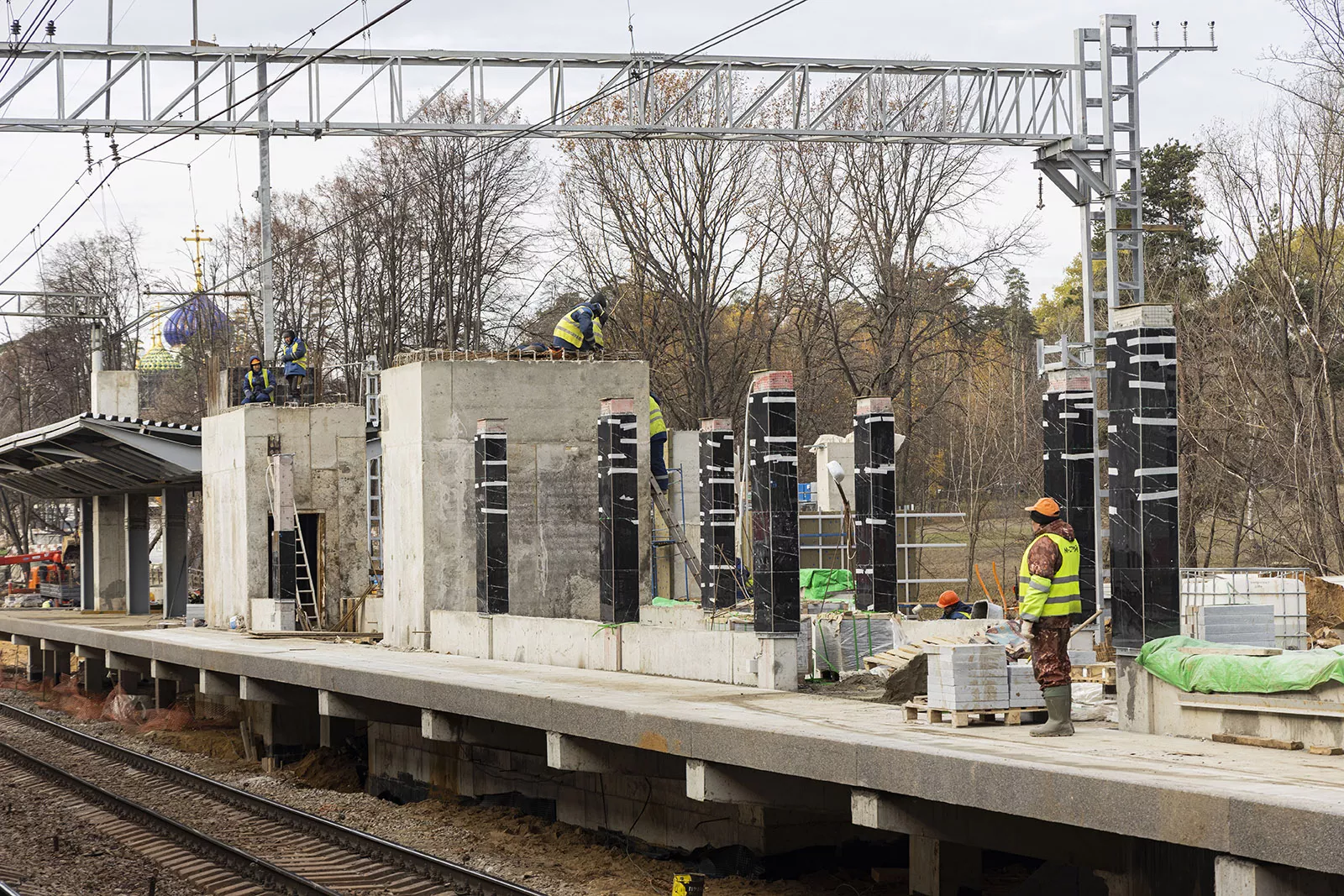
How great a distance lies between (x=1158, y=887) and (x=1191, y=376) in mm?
23567

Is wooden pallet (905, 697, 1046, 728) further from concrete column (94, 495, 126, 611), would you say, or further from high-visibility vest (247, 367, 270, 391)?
concrete column (94, 495, 126, 611)

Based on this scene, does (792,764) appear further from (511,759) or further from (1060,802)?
(511,759)

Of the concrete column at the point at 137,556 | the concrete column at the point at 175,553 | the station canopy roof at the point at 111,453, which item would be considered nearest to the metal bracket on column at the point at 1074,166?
the station canopy roof at the point at 111,453

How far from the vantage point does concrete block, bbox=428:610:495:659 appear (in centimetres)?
2173

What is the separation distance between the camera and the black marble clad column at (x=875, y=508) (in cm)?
2019

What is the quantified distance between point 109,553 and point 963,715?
39.0 m

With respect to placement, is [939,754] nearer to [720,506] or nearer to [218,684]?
[720,506]

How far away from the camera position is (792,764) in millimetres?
11695

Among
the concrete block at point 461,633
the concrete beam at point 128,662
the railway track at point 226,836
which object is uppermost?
the concrete block at point 461,633

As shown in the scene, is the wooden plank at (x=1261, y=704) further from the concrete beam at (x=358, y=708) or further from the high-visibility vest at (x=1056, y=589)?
the concrete beam at (x=358, y=708)

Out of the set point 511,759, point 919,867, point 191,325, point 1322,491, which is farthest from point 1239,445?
point 191,325

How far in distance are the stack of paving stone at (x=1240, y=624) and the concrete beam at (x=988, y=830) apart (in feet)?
7.86

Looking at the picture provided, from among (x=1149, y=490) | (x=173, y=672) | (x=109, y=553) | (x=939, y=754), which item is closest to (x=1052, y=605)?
(x=1149, y=490)

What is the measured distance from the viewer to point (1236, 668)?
36.2 ft
